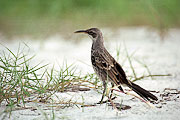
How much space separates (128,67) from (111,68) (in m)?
1.99

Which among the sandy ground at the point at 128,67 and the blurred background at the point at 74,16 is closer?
the sandy ground at the point at 128,67

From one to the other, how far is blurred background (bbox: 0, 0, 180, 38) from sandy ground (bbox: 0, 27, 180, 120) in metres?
0.34

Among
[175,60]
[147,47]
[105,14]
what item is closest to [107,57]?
[175,60]

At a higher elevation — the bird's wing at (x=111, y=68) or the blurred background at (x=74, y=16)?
the blurred background at (x=74, y=16)

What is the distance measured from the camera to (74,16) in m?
8.91

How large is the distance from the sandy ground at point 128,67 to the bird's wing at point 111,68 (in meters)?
0.26

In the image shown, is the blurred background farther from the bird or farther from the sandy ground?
the bird

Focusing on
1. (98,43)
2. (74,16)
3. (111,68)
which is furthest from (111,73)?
(74,16)

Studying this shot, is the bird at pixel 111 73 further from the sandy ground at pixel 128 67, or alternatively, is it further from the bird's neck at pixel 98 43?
the sandy ground at pixel 128 67

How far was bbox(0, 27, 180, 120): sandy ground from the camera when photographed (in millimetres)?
3500

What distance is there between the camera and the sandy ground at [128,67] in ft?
11.5

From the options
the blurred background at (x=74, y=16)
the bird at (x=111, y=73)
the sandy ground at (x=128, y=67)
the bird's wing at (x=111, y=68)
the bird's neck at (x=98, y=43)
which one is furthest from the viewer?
the blurred background at (x=74, y=16)

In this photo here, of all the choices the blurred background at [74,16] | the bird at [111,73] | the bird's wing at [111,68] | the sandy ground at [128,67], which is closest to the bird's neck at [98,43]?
the bird at [111,73]

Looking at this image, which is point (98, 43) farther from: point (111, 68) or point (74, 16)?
point (74, 16)
